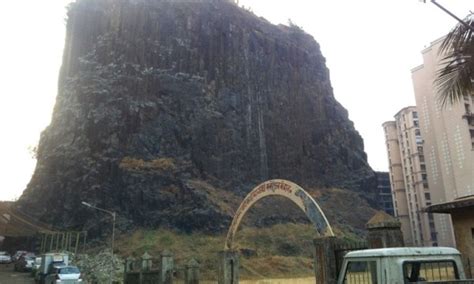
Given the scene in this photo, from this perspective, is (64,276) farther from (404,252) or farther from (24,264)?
(404,252)

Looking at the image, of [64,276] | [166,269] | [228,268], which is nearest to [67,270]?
[64,276]

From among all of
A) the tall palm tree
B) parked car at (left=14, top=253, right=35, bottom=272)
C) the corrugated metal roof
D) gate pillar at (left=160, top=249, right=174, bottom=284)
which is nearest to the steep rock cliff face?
parked car at (left=14, top=253, right=35, bottom=272)

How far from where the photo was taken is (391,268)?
6.26 meters

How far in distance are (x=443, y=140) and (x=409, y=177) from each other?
74.7 ft

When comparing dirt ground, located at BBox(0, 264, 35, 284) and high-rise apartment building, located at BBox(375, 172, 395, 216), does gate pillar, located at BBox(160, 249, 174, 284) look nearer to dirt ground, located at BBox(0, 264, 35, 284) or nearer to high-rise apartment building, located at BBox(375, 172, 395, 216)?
dirt ground, located at BBox(0, 264, 35, 284)

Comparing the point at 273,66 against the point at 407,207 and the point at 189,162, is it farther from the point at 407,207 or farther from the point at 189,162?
the point at 407,207

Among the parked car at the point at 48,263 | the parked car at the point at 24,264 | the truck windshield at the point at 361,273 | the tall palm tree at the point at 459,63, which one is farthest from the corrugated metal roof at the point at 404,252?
the parked car at the point at 24,264

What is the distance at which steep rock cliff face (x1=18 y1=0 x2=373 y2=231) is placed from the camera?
52.1 metres

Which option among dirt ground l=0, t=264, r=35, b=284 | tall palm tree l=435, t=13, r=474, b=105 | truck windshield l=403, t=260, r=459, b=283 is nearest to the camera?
truck windshield l=403, t=260, r=459, b=283

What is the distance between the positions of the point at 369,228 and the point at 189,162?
45.3m

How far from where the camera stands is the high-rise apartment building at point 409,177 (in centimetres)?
7831

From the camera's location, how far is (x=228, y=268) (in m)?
21.1

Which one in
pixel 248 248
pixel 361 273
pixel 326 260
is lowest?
pixel 361 273

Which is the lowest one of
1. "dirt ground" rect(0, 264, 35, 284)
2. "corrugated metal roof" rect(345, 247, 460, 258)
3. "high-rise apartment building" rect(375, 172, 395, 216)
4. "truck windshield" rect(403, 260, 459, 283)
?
"dirt ground" rect(0, 264, 35, 284)
